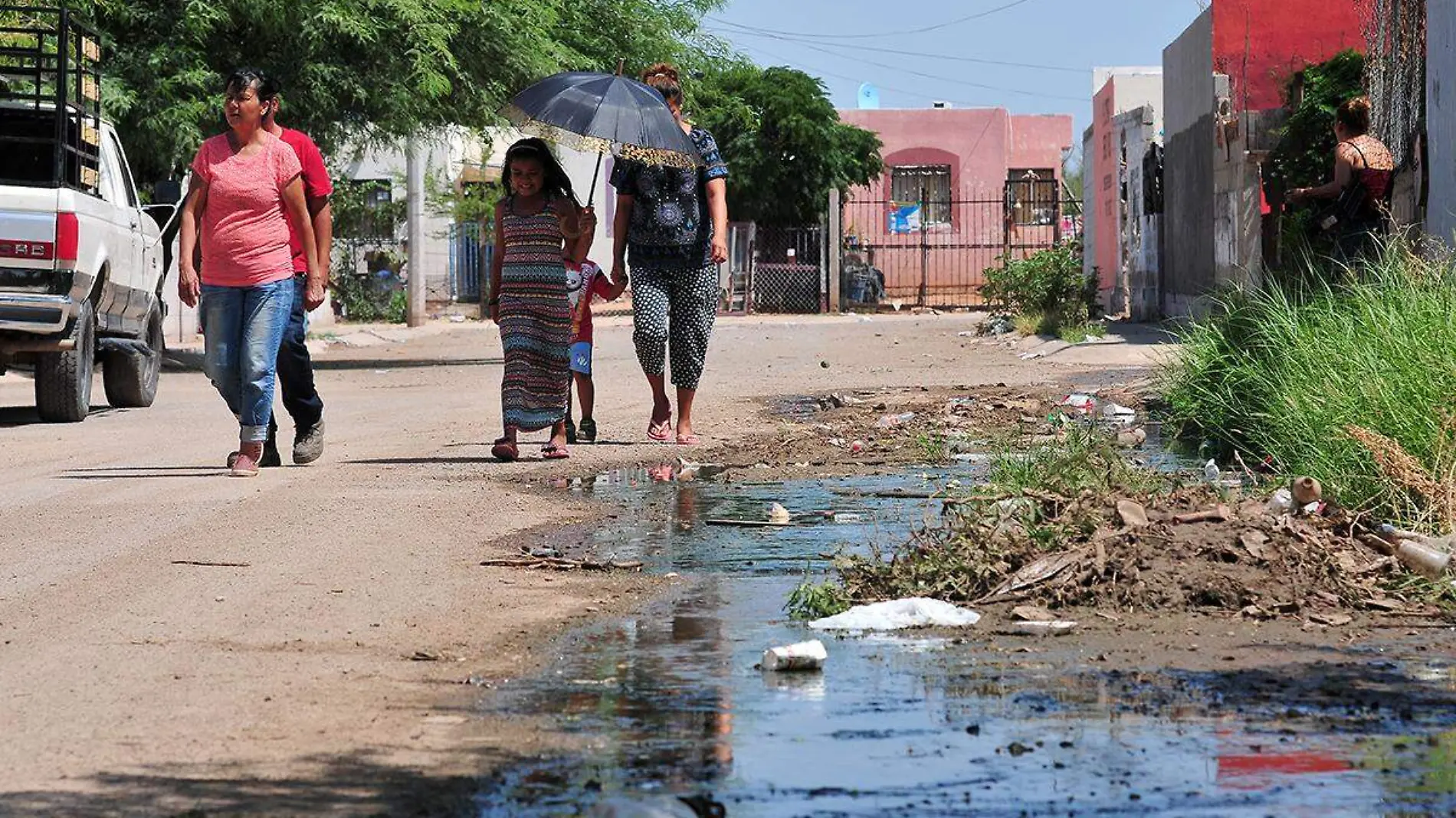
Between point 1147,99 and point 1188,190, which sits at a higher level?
point 1147,99

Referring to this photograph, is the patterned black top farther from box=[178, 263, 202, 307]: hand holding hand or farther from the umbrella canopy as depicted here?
box=[178, 263, 202, 307]: hand holding hand

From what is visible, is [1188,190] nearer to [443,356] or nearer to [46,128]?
[443,356]

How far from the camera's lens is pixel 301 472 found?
33.0ft

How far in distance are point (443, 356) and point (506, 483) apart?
16651mm

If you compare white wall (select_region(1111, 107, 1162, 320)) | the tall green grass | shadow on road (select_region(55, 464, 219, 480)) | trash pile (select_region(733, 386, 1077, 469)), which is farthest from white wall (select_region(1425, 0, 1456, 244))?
white wall (select_region(1111, 107, 1162, 320))

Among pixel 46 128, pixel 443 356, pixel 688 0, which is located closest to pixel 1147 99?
pixel 688 0

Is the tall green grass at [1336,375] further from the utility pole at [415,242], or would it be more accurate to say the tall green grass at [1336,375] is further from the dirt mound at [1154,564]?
the utility pole at [415,242]

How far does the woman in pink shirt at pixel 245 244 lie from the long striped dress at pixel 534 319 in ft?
3.31

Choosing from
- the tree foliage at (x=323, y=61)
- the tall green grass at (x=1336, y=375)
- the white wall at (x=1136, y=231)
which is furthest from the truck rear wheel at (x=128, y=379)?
the white wall at (x=1136, y=231)

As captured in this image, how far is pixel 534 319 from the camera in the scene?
10.4 m

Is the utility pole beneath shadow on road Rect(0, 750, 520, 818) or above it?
above

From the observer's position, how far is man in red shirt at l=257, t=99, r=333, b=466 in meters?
9.92

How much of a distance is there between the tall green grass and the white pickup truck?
707 centimetres

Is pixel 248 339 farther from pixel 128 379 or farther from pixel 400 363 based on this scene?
pixel 400 363
